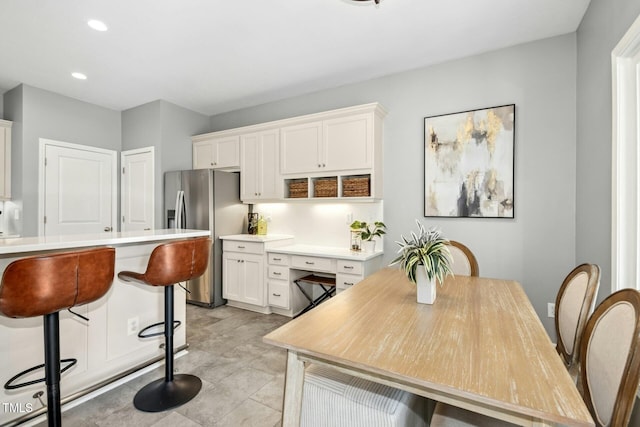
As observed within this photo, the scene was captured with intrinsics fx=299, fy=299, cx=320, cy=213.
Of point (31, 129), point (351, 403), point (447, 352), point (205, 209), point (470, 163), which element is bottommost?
point (351, 403)

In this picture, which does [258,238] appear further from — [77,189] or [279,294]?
[77,189]

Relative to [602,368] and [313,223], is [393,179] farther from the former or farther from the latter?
[602,368]

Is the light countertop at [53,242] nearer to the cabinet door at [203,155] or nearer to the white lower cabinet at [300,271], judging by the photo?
the white lower cabinet at [300,271]

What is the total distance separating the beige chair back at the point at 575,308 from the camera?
125cm

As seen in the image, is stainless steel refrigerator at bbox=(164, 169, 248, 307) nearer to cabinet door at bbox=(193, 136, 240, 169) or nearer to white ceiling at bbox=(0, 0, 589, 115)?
cabinet door at bbox=(193, 136, 240, 169)

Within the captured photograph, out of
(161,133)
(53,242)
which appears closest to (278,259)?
(53,242)

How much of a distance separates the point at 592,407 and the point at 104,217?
537 cm

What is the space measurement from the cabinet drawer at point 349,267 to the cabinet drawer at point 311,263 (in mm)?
117

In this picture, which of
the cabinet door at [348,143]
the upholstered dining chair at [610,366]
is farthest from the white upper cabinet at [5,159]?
the upholstered dining chair at [610,366]

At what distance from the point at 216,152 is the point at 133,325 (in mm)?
2695

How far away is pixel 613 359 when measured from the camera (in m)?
0.88

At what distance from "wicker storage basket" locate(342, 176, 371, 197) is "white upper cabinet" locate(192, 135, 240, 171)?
1.66 meters

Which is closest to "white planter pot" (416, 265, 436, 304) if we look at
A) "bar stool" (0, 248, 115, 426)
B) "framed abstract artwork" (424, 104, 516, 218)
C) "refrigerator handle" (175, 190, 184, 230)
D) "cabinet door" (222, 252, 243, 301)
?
"bar stool" (0, 248, 115, 426)

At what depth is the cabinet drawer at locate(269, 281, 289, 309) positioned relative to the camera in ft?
11.7
